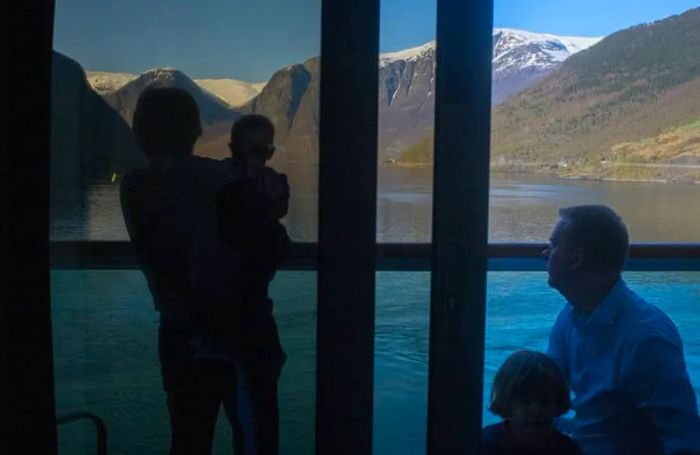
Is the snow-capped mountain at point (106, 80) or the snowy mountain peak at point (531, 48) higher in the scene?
the snowy mountain peak at point (531, 48)

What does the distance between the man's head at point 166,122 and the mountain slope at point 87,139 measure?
26mm

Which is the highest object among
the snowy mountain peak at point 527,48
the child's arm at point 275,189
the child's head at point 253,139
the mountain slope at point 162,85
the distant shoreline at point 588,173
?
the snowy mountain peak at point 527,48

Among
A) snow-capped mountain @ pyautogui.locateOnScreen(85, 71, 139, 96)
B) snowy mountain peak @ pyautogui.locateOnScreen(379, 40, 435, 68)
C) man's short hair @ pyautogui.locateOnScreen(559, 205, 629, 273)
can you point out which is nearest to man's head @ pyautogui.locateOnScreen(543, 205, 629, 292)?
man's short hair @ pyautogui.locateOnScreen(559, 205, 629, 273)

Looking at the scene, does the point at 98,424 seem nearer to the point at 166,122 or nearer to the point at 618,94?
the point at 166,122

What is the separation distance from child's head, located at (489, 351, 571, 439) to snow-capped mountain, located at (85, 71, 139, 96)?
0.98 m

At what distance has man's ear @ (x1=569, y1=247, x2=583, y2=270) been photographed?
6.02ft

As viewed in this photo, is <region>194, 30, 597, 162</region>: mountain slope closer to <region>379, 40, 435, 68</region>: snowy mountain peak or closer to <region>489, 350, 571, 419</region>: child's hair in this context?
<region>379, 40, 435, 68</region>: snowy mountain peak

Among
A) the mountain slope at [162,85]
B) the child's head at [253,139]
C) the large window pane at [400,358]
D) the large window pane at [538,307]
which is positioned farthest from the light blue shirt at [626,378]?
the mountain slope at [162,85]

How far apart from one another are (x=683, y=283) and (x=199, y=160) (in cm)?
202

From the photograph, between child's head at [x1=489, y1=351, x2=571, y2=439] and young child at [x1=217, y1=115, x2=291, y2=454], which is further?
child's head at [x1=489, y1=351, x2=571, y2=439]

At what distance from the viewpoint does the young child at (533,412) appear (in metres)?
1.80

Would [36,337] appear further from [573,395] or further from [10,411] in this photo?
[573,395]

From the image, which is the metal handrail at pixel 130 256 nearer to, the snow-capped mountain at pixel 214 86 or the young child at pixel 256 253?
the young child at pixel 256 253

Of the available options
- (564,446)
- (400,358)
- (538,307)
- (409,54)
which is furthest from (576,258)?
(538,307)
